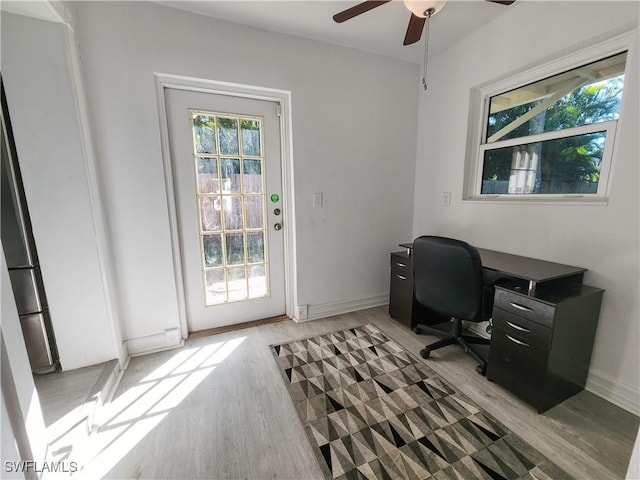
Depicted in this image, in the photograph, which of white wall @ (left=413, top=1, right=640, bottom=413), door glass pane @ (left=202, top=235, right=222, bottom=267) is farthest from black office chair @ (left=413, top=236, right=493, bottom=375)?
door glass pane @ (left=202, top=235, right=222, bottom=267)

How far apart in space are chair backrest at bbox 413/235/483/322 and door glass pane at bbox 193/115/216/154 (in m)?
1.78

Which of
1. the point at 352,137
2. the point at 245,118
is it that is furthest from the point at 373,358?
the point at 245,118

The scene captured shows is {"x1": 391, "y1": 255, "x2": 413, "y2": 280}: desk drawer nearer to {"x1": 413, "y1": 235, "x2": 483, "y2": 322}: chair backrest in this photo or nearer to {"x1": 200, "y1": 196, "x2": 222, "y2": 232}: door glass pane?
{"x1": 413, "y1": 235, "x2": 483, "y2": 322}: chair backrest

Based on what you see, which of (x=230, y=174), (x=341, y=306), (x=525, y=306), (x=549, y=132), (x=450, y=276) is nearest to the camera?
(x=525, y=306)

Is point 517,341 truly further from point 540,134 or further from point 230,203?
point 230,203

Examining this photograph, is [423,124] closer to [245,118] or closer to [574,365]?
[245,118]

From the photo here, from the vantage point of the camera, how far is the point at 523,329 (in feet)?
4.79

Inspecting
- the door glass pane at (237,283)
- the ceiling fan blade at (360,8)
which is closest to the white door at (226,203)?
the door glass pane at (237,283)

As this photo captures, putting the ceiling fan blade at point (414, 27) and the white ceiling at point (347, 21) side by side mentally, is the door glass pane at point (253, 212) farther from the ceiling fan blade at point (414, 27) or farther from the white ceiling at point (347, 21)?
the ceiling fan blade at point (414, 27)

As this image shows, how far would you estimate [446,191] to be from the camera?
97.4 inches

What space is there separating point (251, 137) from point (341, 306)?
180 centimetres

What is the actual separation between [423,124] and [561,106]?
109cm

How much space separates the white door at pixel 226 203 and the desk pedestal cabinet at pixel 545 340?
1786 mm

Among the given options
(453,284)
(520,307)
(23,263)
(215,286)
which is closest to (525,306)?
(520,307)
